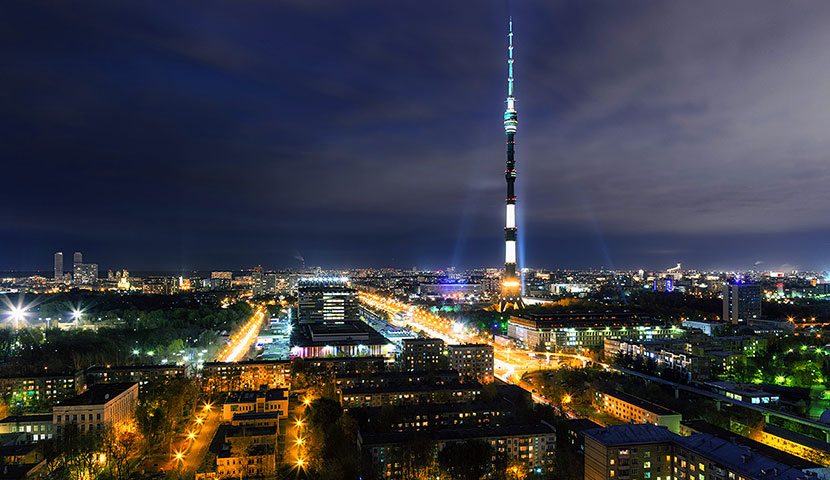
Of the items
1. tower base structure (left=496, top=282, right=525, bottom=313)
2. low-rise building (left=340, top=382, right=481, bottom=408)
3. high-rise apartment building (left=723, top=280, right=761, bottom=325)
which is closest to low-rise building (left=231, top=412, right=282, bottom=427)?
low-rise building (left=340, top=382, right=481, bottom=408)

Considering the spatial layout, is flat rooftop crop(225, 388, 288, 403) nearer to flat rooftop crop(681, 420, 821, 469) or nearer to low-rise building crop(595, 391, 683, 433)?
low-rise building crop(595, 391, 683, 433)

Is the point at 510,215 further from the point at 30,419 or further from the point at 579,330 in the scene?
the point at 30,419

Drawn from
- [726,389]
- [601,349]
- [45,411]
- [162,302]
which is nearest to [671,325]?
[601,349]

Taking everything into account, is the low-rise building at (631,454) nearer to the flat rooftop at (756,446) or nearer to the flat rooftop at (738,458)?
the flat rooftop at (738,458)

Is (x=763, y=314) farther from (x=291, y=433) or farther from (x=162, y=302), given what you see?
(x=162, y=302)

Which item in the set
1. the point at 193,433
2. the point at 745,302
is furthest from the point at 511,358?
the point at 745,302
